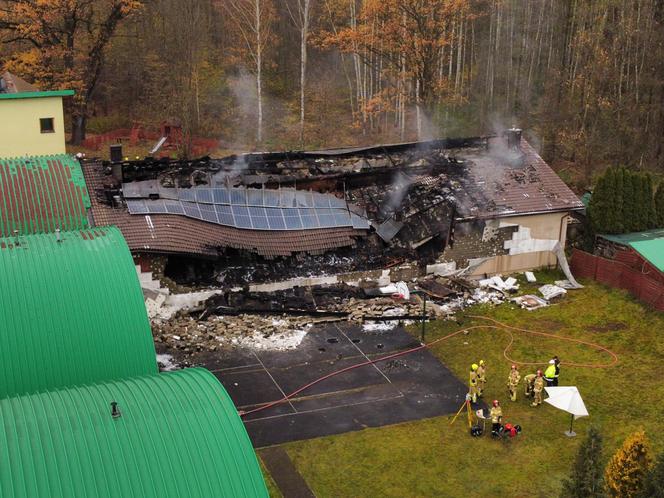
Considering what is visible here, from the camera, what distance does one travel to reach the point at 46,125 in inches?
1098

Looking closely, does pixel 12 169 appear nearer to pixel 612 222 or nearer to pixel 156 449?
pixel 156 449

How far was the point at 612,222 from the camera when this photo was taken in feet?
83.1

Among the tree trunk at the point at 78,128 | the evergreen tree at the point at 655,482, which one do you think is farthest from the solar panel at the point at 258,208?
the tree trunk at the point at 78,128

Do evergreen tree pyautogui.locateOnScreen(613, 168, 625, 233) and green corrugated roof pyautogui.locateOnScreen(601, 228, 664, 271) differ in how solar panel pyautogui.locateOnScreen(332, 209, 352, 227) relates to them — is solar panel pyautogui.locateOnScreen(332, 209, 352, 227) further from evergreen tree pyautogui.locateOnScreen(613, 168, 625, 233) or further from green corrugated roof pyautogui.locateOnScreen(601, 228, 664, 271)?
evergreen tree pyautogui.locateOnScreen(613, 168, 625, 233)

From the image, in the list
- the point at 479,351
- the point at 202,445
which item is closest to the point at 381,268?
the point at 479,351

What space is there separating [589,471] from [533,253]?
13.9 metres

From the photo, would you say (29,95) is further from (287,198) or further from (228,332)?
(228,332)

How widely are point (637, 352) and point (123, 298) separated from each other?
13.7m

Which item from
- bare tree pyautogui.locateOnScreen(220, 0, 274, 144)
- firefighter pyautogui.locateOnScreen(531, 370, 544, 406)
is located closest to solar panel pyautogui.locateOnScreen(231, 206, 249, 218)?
firefighter pyautogui.locateOnScreen(531, 370, 544, 406)

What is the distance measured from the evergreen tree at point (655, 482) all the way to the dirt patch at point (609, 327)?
9504 mm

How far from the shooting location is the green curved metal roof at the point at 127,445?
351 inches

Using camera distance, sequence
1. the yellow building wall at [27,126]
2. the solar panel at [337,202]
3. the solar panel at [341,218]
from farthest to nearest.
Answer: the yellow building wall at [27,126] → the solar panel at [337,202] → the solar panel at [341,218]

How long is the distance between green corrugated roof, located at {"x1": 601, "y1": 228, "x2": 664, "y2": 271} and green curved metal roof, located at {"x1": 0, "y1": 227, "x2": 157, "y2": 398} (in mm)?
15414

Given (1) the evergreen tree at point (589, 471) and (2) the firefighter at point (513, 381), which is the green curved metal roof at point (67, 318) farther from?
(2) the firefighter at point (513, 381)
